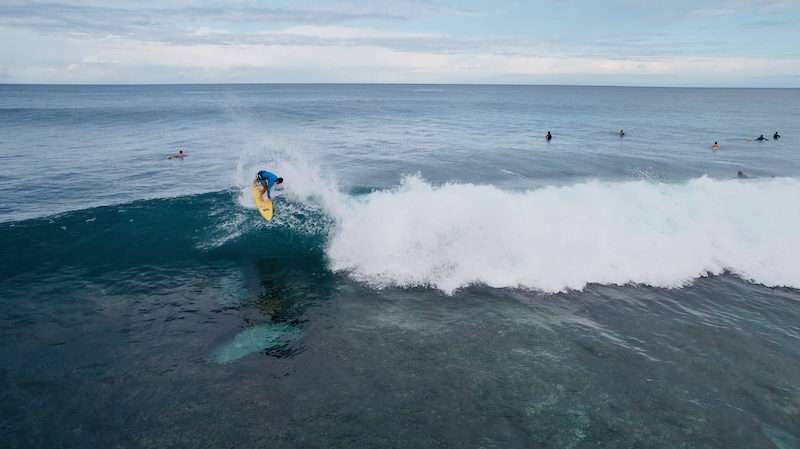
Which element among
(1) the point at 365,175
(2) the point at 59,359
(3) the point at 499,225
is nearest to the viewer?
(2) the point at 59,359

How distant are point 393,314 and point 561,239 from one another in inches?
358

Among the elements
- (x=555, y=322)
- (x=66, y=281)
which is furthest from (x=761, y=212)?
(x=66, y=281)

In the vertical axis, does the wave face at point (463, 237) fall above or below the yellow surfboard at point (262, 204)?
below

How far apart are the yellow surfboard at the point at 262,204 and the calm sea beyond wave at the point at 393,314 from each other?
0.56 metres

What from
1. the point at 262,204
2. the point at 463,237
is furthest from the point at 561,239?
the point at 262,204

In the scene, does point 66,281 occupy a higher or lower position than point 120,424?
higher

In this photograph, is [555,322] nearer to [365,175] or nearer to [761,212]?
[761,212]

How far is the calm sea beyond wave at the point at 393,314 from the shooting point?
9.88 m

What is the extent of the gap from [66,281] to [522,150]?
39393mm

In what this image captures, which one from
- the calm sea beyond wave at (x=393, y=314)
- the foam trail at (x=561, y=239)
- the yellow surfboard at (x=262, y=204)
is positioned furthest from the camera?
the yellow surfboard at (x=262, y=204)

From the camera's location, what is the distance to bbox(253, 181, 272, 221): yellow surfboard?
818 inches

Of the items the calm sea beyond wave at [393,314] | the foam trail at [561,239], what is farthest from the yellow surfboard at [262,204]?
the foam trail at [561,239]

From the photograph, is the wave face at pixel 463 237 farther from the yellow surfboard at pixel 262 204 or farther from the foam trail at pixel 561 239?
the yellow surfboard at pixel 262 204

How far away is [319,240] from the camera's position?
19328 millimetres
